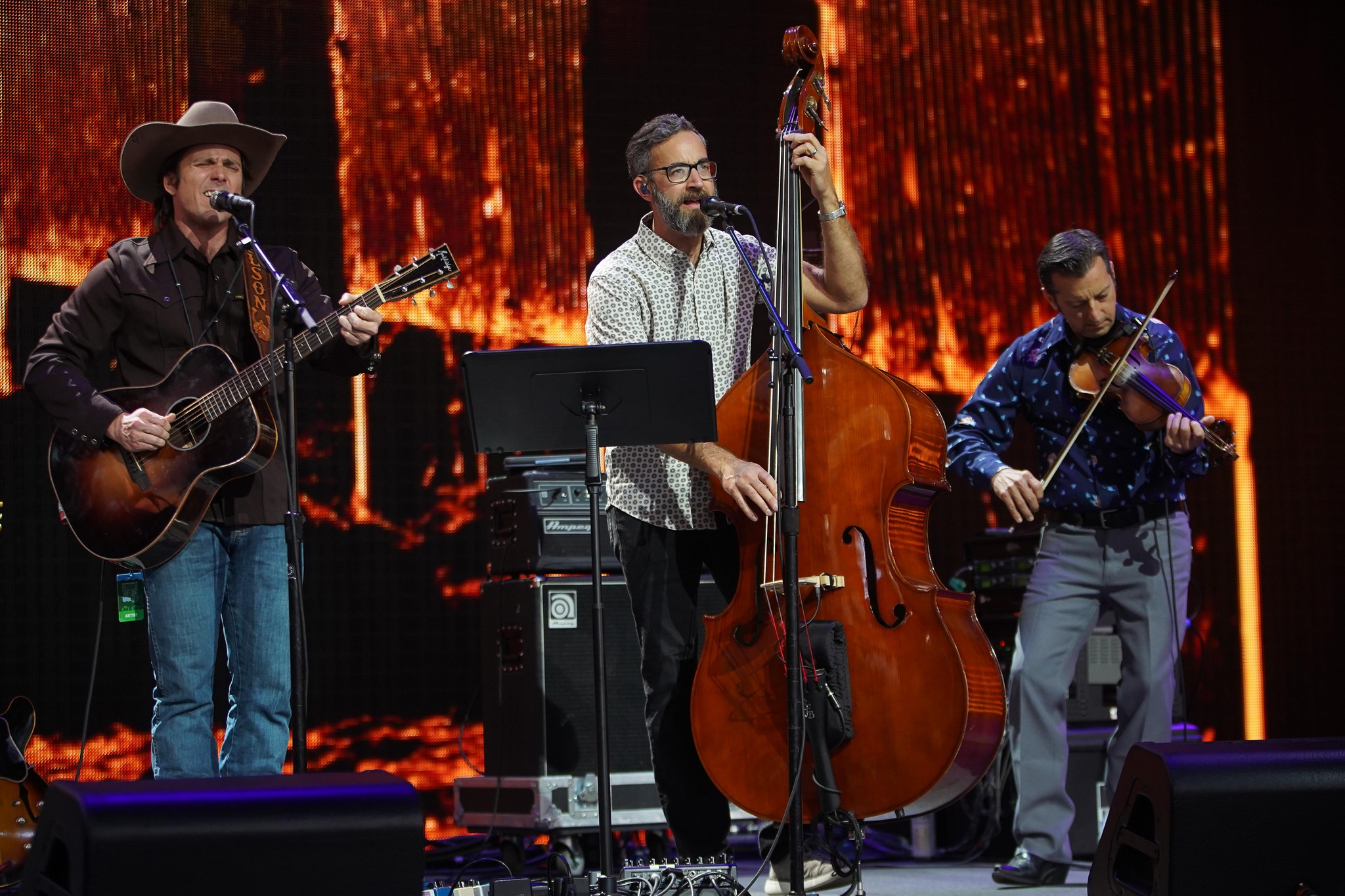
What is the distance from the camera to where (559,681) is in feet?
13.0

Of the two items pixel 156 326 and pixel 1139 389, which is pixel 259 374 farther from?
pixel 1139 389

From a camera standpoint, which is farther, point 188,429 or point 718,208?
point 188,429

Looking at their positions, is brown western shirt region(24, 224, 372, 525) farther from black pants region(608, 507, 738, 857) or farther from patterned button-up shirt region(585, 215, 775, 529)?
black pants region(608, 507, 738, 857)

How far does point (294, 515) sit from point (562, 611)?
1.21 metres

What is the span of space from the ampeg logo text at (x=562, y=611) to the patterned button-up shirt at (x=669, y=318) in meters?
0.90

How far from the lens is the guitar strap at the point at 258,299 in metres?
3.22

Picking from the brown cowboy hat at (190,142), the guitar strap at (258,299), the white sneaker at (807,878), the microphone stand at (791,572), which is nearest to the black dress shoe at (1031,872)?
the white sneaker at (807,878)

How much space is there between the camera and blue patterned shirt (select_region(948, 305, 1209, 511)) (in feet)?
12.0

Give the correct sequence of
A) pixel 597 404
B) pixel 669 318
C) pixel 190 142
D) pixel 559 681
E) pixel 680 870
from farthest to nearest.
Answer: pixel 559 681
pixel 190 142
pixel 669 318
pixel 680 870
pixel 597 404

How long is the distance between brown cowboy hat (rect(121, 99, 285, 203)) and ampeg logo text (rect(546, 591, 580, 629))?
1382 millimetres

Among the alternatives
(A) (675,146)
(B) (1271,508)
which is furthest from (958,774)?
(B) (1271,508)

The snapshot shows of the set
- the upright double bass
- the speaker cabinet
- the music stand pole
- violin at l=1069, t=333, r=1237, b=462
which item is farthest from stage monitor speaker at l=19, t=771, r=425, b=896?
violin at l=1069, t=333, r=1237, b=462

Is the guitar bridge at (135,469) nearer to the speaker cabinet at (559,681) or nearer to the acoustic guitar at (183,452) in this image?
the acoustic guitar at (183,452)

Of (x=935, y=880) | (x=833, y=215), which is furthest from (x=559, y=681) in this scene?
(x=833, y=215)
